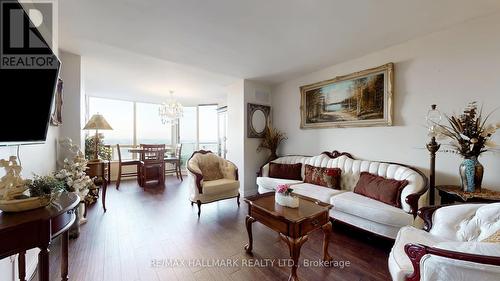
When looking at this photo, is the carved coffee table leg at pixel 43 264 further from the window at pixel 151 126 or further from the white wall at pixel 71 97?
the window at pixel 151 126

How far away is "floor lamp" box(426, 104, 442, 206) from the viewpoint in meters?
2.21

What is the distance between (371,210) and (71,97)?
14.0 ft

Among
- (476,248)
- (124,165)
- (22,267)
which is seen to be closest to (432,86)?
(476,248)

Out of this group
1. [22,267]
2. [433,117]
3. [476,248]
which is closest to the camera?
[476,248]

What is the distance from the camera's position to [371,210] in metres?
2.23

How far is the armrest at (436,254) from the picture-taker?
36.8 inches

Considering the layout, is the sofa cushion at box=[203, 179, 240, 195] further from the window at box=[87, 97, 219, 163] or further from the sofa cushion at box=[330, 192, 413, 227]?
the window at box=[87, 97, 219, 163]

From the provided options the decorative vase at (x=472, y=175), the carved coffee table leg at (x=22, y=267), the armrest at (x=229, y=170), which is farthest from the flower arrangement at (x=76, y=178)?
the decorative vase at (x=472, y=175)

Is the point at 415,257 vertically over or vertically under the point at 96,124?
under

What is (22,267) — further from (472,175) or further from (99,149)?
(99,149)

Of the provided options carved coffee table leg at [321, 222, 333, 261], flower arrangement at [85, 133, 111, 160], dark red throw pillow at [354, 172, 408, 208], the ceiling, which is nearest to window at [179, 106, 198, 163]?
flower arrangement at [85, 133, 111, 160]

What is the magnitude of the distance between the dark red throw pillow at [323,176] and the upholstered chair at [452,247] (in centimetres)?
131

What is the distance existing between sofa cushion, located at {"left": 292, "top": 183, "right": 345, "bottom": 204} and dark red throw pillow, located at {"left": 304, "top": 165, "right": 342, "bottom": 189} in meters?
0.09

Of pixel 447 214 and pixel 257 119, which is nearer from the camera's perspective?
pixel 447 214
